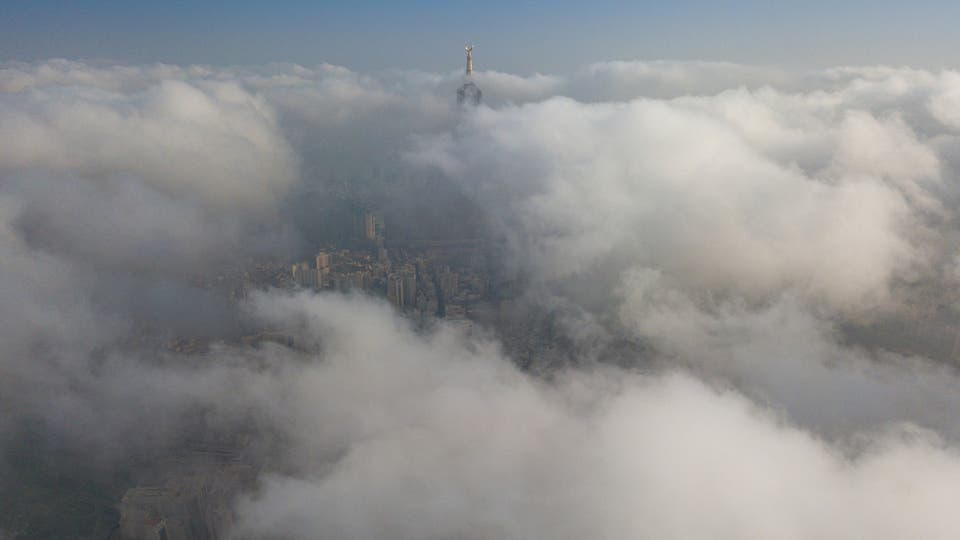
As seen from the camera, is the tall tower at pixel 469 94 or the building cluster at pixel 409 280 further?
the tall tower at pixel 469 94

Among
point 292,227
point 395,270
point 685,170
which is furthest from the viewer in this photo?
point 292,227

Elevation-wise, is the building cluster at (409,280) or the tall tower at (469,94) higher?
the tall tower at (469,94)

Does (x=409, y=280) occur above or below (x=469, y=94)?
below

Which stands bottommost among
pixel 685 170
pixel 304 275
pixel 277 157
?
pixel 304 275

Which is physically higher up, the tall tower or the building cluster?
the tall tower

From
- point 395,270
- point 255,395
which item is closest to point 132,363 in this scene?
point 255,395

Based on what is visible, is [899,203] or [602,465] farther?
[899,203]

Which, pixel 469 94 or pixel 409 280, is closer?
pixel 409 280

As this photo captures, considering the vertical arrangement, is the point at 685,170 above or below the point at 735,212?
above

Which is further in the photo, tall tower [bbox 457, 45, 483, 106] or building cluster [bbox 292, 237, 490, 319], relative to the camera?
tall tower [bbox 457, 45, 483, 106]

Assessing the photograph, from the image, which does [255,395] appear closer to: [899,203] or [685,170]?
[685,170]

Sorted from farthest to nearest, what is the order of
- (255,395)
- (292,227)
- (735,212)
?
(292,227), (735,212), (255,395)
